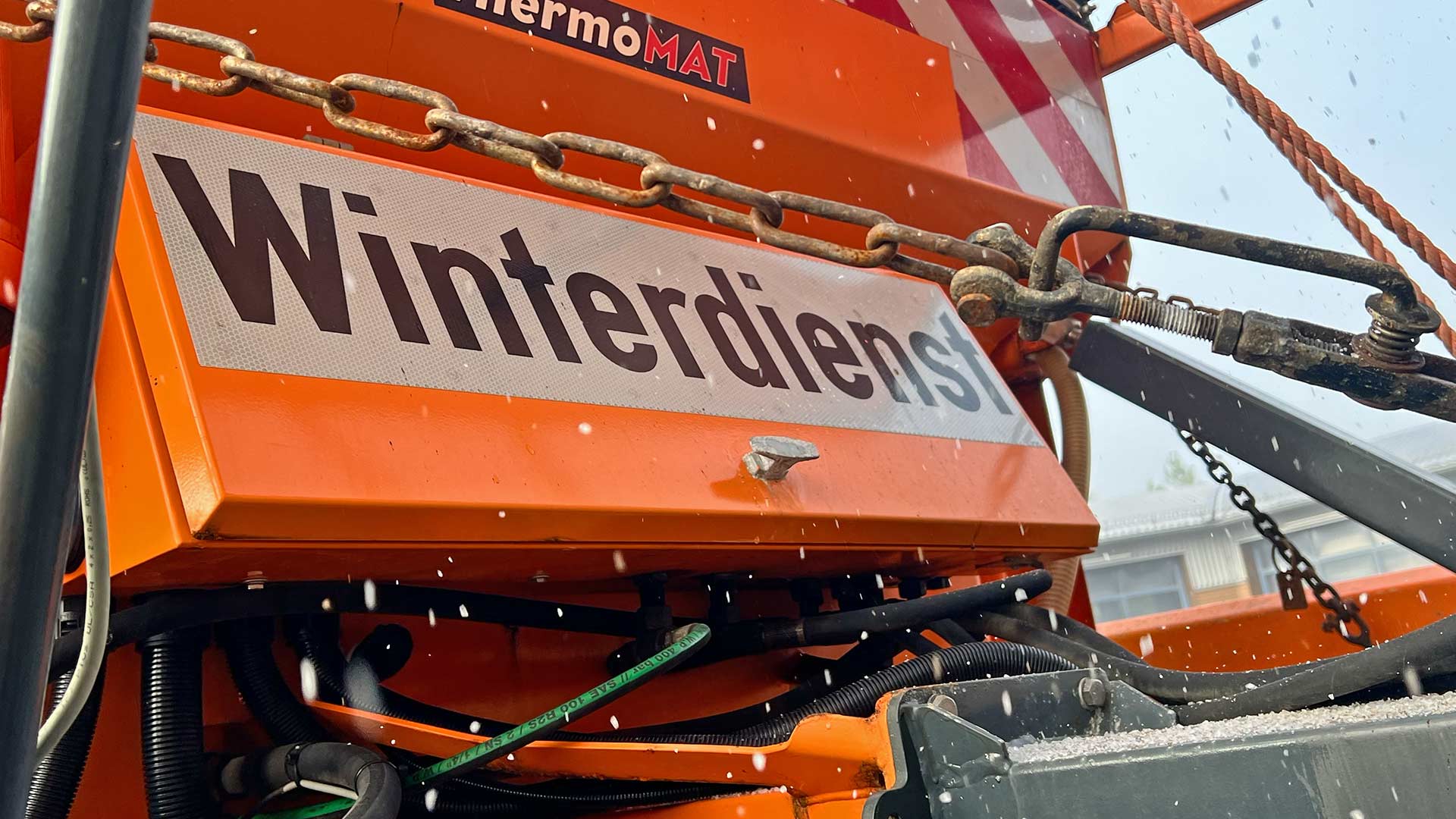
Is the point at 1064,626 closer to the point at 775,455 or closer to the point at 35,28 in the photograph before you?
the point at 775,455

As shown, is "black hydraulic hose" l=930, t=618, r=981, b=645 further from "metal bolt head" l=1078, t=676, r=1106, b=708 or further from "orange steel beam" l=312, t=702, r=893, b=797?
"orange steel beam" l=312, t=702, r=893, b=797

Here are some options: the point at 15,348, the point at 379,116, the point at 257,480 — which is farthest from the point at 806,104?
the point at 15,348

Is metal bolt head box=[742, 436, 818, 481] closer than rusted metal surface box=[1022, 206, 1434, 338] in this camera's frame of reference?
No

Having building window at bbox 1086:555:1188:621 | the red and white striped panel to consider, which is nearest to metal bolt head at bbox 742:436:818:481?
the red and white striped panel

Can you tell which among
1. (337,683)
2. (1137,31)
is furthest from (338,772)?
(1137,31)

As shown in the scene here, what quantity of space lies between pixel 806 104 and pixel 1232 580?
693cm

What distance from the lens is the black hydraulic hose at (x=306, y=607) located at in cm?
104

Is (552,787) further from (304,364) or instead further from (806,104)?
(806,104)

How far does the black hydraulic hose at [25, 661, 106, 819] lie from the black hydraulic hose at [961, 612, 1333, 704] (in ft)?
3.28

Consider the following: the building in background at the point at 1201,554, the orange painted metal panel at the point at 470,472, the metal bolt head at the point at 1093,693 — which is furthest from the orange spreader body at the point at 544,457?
the building in background at the point at 1201,554

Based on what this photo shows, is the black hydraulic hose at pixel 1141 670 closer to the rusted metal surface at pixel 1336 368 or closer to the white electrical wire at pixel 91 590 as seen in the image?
the rusted metal surface at pixel 1336 368

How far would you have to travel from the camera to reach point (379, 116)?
137 cm

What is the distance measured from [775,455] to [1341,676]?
1.77 ft

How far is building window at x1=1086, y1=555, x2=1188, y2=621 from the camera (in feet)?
25.8
